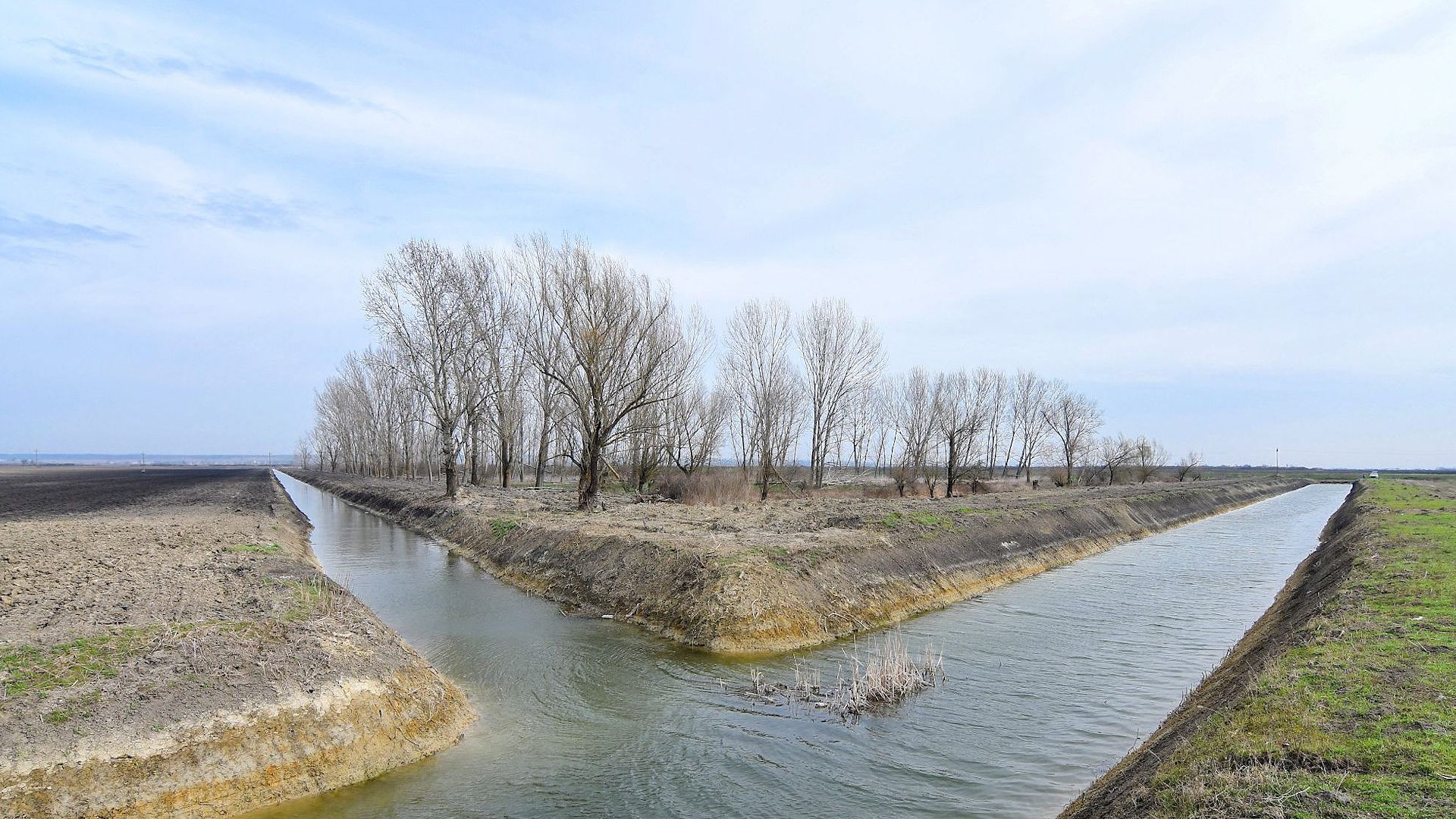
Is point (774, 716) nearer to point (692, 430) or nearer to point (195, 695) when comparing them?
point (195, 695)

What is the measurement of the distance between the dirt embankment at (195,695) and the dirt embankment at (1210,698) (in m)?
7.90

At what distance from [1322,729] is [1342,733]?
0.50 feet

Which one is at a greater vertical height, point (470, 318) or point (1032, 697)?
point (470, 318)

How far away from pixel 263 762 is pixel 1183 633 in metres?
17.8

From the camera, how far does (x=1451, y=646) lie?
916 cm

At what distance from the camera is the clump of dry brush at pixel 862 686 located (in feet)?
36.1

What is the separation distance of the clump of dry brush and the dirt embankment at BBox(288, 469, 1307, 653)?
6.75ft

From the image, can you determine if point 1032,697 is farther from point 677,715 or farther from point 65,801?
point 65,801

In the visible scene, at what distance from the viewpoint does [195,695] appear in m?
8.01

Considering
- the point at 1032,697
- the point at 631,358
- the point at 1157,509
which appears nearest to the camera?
the point at 1032,697

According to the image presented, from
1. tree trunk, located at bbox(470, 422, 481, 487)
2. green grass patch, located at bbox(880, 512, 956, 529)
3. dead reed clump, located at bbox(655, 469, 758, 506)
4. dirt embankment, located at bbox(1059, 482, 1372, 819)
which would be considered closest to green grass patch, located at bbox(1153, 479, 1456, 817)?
dirt embankment, located at bbox(1059, 482, 1372, 819)

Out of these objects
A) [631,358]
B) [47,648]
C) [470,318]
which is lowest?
[47,648]

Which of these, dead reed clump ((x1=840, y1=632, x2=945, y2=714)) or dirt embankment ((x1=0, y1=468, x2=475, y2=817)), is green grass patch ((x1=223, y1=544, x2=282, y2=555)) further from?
dead reed clump ((x1=840, y1=632, x2=945, y2=714))

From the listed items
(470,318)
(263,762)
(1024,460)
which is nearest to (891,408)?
(1024,460)
